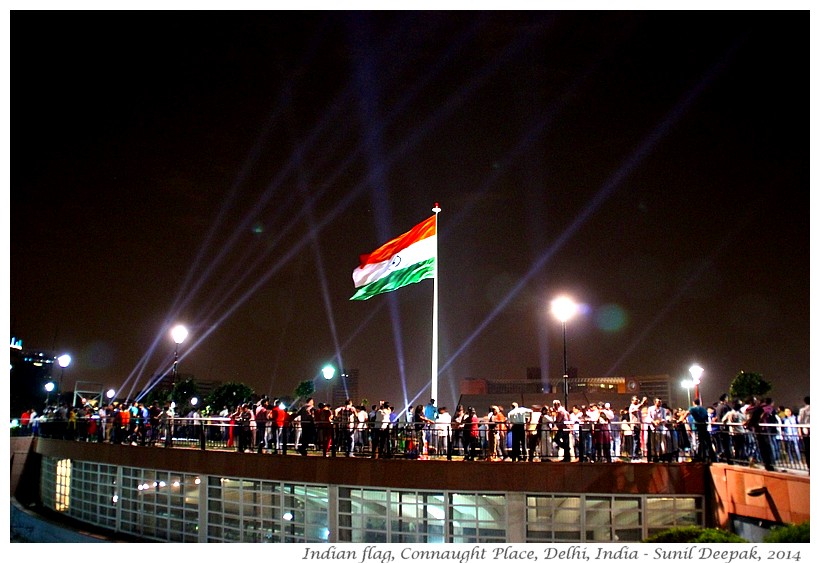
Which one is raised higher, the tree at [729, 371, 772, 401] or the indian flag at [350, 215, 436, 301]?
the indian flag at [350, 215, 436, 301]

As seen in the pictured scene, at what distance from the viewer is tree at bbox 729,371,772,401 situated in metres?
42.6

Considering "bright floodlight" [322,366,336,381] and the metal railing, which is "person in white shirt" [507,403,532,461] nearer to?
the metal railing

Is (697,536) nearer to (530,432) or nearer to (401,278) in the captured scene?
(530,432)

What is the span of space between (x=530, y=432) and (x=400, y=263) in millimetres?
7427

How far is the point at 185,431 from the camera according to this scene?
2345 cm

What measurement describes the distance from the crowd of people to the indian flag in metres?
4.21

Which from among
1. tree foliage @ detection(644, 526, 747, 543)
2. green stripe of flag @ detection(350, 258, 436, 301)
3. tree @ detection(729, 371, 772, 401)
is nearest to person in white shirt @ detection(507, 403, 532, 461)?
tree foliage @ detection(644, 526, 747, 543)


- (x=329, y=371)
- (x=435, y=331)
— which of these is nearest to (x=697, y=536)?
(x=435, y=331)

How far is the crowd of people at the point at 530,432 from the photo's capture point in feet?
52.1

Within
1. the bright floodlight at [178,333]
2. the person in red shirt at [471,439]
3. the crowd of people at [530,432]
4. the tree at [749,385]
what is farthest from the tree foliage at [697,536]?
the tree at [749,385]

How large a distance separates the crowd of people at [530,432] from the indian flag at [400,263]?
4210 mm
